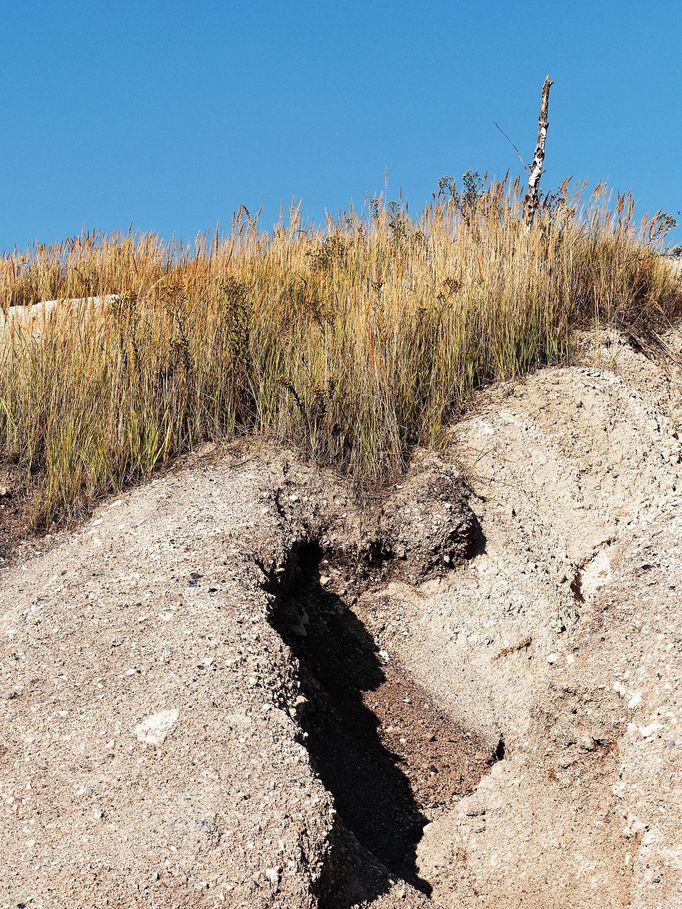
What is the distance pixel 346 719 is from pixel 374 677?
0.32 m

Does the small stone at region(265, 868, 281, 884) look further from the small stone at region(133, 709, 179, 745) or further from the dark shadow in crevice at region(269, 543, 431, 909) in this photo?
the small stone at region(133, 709, 179, 745)

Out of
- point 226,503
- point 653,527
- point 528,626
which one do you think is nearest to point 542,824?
point 528,626

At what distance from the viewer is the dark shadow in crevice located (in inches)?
148

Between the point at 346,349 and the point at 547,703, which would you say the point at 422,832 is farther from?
the point at 346,349

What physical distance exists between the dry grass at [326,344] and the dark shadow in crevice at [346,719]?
2.50ft

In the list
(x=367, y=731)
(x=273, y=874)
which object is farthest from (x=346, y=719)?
(x=273, y=874)

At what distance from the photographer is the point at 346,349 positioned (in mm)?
5270

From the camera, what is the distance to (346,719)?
4234mm

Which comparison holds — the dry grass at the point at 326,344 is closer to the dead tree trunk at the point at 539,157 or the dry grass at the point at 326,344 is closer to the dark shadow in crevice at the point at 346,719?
the dead tree trunk at the point at 539,157

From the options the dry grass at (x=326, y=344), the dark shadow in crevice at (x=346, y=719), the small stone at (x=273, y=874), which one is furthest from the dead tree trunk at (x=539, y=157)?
the small stone at (x=273, y=874)

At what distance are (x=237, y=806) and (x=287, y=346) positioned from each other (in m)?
3.21

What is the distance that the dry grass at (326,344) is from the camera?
5211mm

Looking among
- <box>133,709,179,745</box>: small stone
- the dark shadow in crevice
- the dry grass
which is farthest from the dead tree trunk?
<box>133,709,179,745</box>: small stone

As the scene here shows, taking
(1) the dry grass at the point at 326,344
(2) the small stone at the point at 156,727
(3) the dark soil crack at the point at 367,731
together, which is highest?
(1) the dry grass at the point at 326,344
